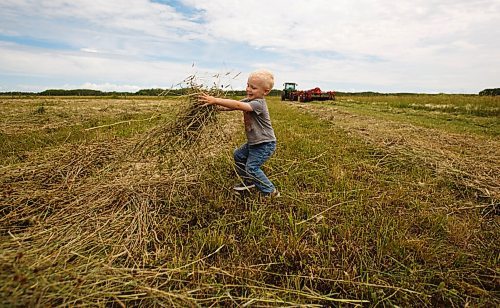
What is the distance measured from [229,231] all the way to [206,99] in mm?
1352

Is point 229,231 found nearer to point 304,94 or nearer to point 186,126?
point 186,126

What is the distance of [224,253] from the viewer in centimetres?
243

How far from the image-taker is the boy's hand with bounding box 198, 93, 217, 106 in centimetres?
309

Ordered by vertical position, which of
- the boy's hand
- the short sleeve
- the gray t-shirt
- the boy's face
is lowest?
the gray t-shirt

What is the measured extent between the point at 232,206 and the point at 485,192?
10.8 ft

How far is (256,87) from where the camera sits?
3.38m

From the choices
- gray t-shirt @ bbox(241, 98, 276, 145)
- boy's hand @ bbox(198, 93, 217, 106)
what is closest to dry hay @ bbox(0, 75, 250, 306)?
boy's hand @ bbox(198, 93, 217, 106)

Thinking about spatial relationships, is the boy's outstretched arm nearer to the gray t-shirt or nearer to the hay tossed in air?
the hay tossed in air

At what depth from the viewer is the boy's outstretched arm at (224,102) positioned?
3.07 meters

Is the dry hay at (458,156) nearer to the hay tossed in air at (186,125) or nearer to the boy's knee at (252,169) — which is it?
the boy's knee at (252,169)

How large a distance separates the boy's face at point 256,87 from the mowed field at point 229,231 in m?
0.51

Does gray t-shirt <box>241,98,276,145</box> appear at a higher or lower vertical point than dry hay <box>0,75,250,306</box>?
higher

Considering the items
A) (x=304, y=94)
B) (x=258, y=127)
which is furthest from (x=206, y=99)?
(x=304, y=94)

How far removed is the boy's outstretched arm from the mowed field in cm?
38
